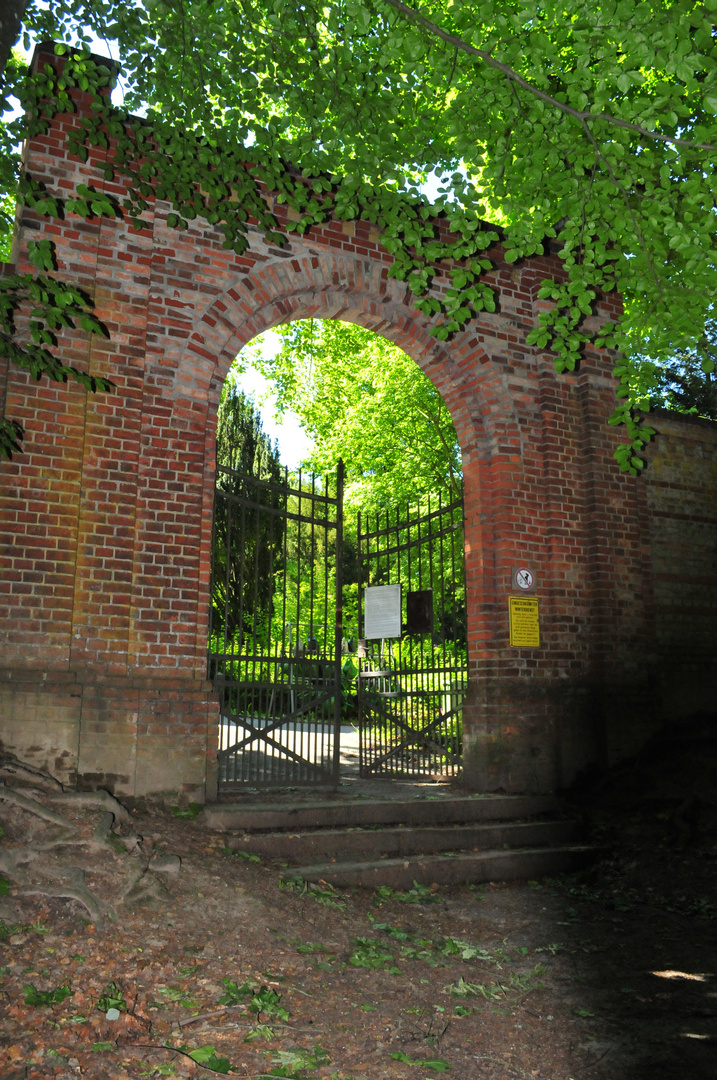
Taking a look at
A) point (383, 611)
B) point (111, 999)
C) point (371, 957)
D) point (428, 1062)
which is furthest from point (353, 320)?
point (428, 1062)

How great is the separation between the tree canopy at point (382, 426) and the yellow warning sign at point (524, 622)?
828 centimetres

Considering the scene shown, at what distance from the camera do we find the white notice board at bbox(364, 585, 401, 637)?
8.86 meters

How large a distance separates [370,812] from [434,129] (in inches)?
240

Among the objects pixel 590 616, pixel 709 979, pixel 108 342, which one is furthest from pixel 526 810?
pixel 108 342

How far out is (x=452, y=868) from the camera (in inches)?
252

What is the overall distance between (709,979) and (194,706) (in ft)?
13.5

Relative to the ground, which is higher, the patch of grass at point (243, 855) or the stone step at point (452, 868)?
the patch of grass at point (243, 855)

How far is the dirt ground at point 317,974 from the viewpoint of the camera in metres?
3.50

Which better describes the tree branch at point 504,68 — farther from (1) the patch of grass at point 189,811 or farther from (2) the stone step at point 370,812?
(1) the patch of grass at point 189,811

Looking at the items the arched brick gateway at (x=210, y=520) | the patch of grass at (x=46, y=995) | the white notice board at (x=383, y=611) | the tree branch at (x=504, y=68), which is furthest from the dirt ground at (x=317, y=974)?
the tree branch at (x=504, y=68)

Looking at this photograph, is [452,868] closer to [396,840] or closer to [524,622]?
[396,840]

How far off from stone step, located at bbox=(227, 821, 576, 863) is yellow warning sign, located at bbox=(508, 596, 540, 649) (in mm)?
1751

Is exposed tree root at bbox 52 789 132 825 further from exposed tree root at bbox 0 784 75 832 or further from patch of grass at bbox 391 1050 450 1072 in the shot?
patch of grass at bbox 391 1050 450 1072

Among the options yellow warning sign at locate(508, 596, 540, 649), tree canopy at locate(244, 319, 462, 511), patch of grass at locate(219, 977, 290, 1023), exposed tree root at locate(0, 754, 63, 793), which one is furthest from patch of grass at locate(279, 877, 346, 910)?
tree canopy at locate(244, 319, 462, 511)
